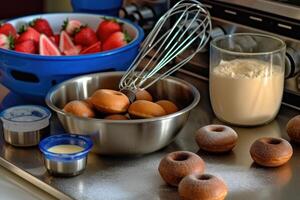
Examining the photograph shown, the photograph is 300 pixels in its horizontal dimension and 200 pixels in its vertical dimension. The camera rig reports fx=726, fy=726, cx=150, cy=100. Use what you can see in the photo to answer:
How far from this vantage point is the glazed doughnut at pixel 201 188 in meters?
0.77

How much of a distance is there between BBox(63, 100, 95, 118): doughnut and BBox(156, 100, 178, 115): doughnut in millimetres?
90

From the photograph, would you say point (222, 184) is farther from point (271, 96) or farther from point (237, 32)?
point (237, 32)

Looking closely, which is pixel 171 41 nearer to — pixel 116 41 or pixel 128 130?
pixel 116 41

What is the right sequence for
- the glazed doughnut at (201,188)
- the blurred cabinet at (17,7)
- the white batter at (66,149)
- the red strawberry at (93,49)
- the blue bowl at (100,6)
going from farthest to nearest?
the blurred cabinet at (17,7)
the blue bowl at (100,6)
the red strawberry at (93,49)
the white batter at (66,149)
the glazed doughnut at (201,188)

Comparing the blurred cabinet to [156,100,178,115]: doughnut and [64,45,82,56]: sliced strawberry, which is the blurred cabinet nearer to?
[64,45,82,56]: sliced strawberry

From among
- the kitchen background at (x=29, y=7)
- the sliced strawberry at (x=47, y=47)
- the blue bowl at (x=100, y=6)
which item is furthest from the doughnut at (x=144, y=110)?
the kitchen background at (x=29, y=7)

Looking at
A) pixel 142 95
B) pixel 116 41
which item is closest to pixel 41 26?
pixel 116 41

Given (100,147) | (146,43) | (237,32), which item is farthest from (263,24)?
(100,147)

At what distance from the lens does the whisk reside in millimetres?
990

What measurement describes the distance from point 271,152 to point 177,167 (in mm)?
123

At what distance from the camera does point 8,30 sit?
3.67ft

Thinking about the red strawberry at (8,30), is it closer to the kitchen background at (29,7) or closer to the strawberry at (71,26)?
the strawberry at (71,26)

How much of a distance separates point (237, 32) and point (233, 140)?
0.71 feet

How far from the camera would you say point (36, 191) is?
86 cm
